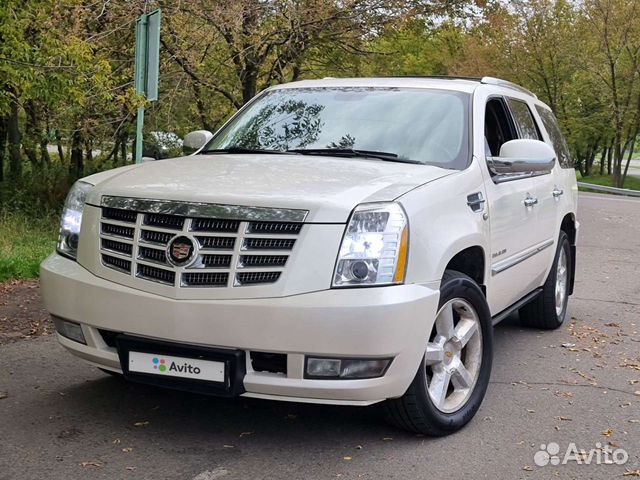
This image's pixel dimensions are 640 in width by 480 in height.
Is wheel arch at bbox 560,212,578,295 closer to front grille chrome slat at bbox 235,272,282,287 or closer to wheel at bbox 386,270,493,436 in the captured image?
wheel at bbox 386,270,493,436

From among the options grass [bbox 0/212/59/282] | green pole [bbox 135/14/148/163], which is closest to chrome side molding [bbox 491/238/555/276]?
green pole [bbox 135/14/148/163]

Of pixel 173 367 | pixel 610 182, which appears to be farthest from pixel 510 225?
pixel 610 182

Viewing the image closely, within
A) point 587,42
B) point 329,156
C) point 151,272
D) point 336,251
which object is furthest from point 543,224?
point 587,42

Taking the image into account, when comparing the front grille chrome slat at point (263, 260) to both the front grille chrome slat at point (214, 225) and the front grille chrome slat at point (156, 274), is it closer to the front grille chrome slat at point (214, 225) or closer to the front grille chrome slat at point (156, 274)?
the front grille chrome slat at point (214, 225)

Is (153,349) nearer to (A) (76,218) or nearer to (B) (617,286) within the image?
(A) (76,218)

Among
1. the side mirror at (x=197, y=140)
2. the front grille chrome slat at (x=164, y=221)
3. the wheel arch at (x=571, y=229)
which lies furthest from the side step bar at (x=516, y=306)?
the side mirror at (x=197, y=140)

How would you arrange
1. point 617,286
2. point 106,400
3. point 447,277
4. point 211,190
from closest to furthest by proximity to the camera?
point 211,190 < point 447,277 < point 106,400 < point 617,286

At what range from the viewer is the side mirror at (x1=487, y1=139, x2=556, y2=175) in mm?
4801

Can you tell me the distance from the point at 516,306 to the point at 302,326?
8.22 feet

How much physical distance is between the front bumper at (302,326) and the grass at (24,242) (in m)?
4.89

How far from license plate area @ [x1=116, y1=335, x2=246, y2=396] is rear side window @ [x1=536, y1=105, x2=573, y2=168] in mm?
4001

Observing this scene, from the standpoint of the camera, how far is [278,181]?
12.6 ft

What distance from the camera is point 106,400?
4480mm

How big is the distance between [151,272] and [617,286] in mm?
6598
